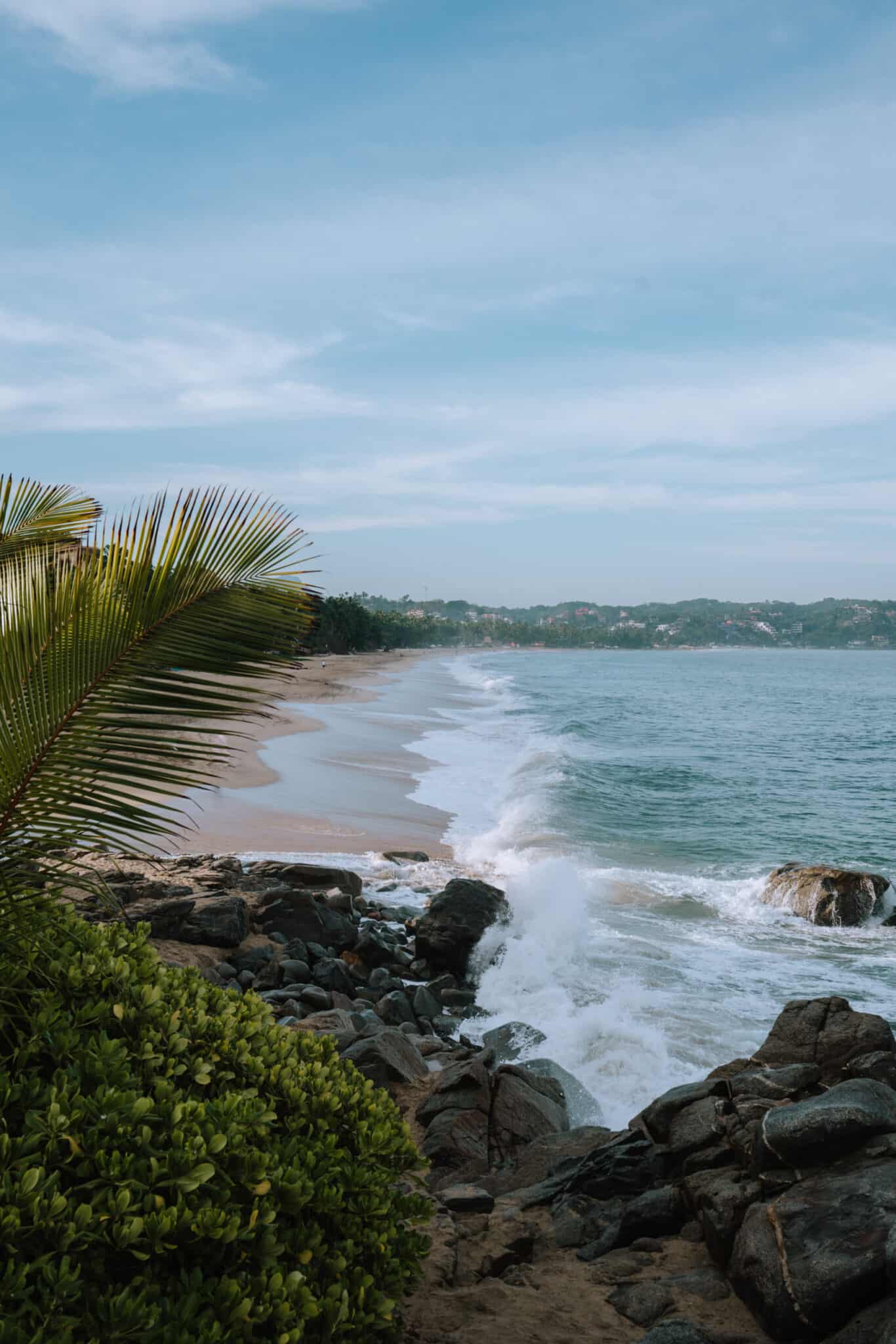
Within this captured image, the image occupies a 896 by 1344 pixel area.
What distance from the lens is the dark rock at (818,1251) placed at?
3.99 m

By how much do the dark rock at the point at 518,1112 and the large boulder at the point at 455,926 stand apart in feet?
12.4

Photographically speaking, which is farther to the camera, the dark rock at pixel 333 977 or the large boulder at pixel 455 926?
the large boulder at pixel 455 926

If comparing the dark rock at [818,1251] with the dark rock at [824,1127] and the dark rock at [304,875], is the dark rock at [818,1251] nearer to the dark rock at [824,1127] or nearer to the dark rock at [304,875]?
the dark rock at [824,1127]

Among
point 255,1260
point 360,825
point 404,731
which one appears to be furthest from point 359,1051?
point 404,731

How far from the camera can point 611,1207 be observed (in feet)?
18.9

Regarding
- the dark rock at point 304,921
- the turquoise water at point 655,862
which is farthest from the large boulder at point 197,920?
Answer: the turquoise water at point 655,862

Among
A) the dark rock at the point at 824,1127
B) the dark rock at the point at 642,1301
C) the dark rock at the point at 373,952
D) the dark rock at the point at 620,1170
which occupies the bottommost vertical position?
the dark rock at the point at 373,952

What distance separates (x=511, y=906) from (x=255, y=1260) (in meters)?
9.72

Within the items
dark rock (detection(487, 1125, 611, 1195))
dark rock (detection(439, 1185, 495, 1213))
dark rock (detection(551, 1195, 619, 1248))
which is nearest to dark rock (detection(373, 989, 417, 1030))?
dark rock (detection(487, 1125, 611, 1195))

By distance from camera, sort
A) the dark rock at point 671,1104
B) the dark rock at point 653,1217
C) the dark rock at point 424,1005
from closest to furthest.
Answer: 1. the dark rock at point 653,1217
2. the dark rock at point 671,1104
3. the dark rock at point 424,1005

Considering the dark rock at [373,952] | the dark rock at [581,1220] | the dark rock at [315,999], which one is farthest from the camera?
the dark rock at [373,952]

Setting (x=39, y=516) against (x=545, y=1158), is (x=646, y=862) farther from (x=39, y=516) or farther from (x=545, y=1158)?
(x=39, y=516)

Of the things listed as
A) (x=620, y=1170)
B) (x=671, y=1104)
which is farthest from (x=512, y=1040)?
(x=620, y=1170)

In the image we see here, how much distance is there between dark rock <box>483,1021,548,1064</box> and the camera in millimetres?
9547
